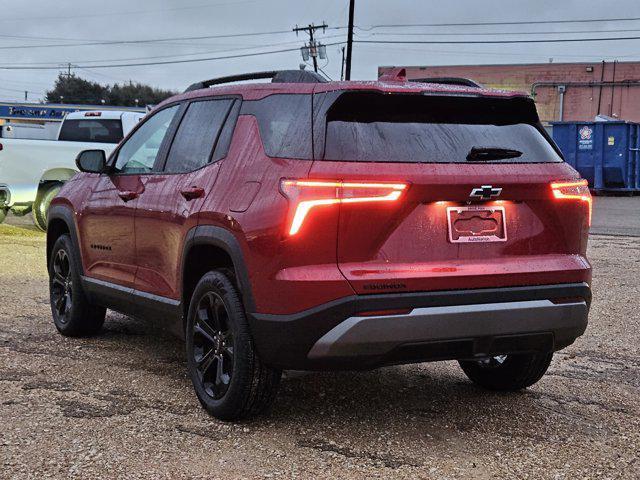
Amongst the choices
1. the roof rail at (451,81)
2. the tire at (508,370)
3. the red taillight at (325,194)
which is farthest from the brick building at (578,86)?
the red taillight at (325,194)

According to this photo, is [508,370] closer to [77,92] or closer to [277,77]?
[277,77]

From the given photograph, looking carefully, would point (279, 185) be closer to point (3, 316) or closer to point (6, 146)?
point (3, 316)

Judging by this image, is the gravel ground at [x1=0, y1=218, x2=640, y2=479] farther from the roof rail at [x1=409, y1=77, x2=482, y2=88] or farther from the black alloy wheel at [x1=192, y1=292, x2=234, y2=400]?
the roof rail at [x1=409, y1=77, x2=482, y2=88]

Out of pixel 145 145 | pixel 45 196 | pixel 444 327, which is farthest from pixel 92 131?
pixel 444 327

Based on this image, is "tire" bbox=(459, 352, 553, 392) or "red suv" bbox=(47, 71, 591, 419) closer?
"red suv" bbox=(47, 71, 591, 419)

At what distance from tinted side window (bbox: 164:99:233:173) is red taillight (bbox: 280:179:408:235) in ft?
3.33

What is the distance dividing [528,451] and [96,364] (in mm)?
2962

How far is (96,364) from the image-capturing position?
5879 millimetres

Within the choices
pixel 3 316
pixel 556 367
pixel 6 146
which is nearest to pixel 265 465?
pixel 556 367

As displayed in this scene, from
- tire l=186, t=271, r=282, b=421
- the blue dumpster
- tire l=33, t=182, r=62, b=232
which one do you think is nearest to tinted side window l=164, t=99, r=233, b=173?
tire l=186, t=271, r=282, b=421

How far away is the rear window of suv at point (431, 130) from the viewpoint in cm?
417

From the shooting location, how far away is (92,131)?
15672 mm

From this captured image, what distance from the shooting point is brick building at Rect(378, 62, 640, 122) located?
168ft

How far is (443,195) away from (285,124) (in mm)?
857
